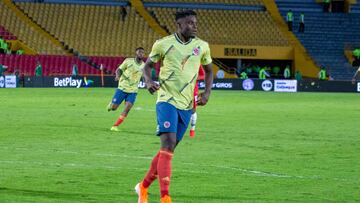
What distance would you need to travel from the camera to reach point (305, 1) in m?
68.8

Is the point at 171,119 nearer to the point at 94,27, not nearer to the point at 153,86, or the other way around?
the point at 153,86

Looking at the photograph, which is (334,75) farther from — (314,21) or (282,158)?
(282,158)

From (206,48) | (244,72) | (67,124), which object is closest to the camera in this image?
(206,48)

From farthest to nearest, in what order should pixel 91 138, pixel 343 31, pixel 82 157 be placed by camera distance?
1. pixel 343 31
2. pixel 91 138
3. pixel 82 157

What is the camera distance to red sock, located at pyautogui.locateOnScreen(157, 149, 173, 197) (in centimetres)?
1026

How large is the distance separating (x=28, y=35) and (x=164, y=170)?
5252 cm

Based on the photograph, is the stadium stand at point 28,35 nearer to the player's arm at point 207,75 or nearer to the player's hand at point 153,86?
the player's arm at point 207,75

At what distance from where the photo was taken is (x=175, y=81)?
10.8 m

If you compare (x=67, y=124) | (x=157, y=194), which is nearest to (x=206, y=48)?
(x=157, y=194)

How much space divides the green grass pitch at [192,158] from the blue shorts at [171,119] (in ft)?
3.15

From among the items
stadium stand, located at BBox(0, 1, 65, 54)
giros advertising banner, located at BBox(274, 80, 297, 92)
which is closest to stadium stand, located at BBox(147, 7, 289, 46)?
giros advertising banner, located at BBox(274, 80, 297, 92)

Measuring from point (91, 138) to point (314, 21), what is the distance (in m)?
48.1

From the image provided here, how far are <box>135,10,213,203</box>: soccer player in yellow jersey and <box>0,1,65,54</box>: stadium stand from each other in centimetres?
5093

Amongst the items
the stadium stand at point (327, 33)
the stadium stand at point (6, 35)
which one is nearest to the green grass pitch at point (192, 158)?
the stadium stand at point (6, 35)
